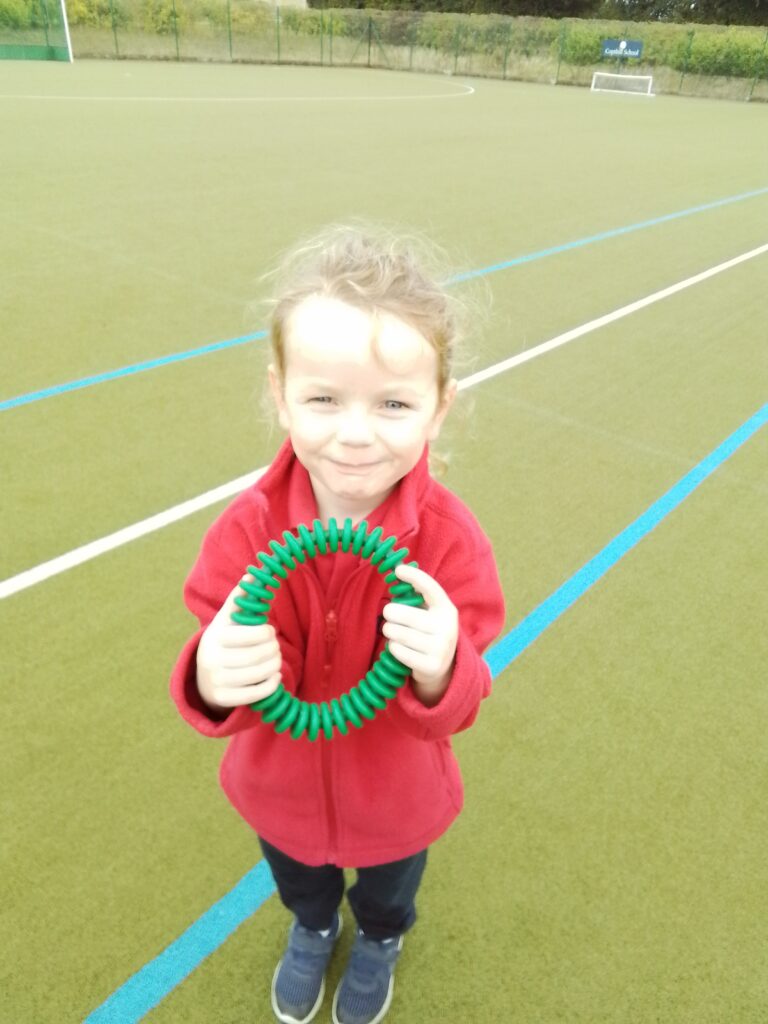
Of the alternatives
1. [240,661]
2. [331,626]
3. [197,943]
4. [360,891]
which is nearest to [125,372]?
[197,943]

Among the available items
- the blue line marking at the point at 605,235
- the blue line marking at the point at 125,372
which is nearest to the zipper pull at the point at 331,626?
the blue line marking at the point at 125,372

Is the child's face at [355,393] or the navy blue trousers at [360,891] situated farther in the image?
the navy blue trousers at [360,891]

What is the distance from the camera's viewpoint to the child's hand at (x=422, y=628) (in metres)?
1.26

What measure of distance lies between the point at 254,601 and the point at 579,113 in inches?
918

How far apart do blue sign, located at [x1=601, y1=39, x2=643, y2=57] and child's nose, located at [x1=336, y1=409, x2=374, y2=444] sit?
118ft

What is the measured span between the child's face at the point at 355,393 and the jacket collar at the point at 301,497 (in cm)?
6

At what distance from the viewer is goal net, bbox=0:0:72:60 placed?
1018 inches

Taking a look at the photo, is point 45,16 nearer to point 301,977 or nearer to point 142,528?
point 142,528

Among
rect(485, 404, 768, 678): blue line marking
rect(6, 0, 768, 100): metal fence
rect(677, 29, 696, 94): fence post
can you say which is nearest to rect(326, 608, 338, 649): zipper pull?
rect(485, 404, 768, 678): blue line marking

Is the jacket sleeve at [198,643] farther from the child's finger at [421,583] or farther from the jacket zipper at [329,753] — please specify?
the child's finger at [421,583]

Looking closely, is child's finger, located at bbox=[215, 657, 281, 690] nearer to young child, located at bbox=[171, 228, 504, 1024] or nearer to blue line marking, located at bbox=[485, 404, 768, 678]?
young child, located at bbox=[171, 228, 504, 1024]

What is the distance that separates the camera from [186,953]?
2.20m

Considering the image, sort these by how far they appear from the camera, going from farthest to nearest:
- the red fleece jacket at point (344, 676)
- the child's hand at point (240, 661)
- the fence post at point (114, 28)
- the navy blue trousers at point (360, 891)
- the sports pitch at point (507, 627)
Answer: the fence post at point (114, 28), the sports pitch at point (507, 627), the navy blue trousers at point (360, 891), the red fleece jacket at point (344, 676), the child's hand at point (240, 661)

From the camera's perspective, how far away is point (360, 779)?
167 cm
